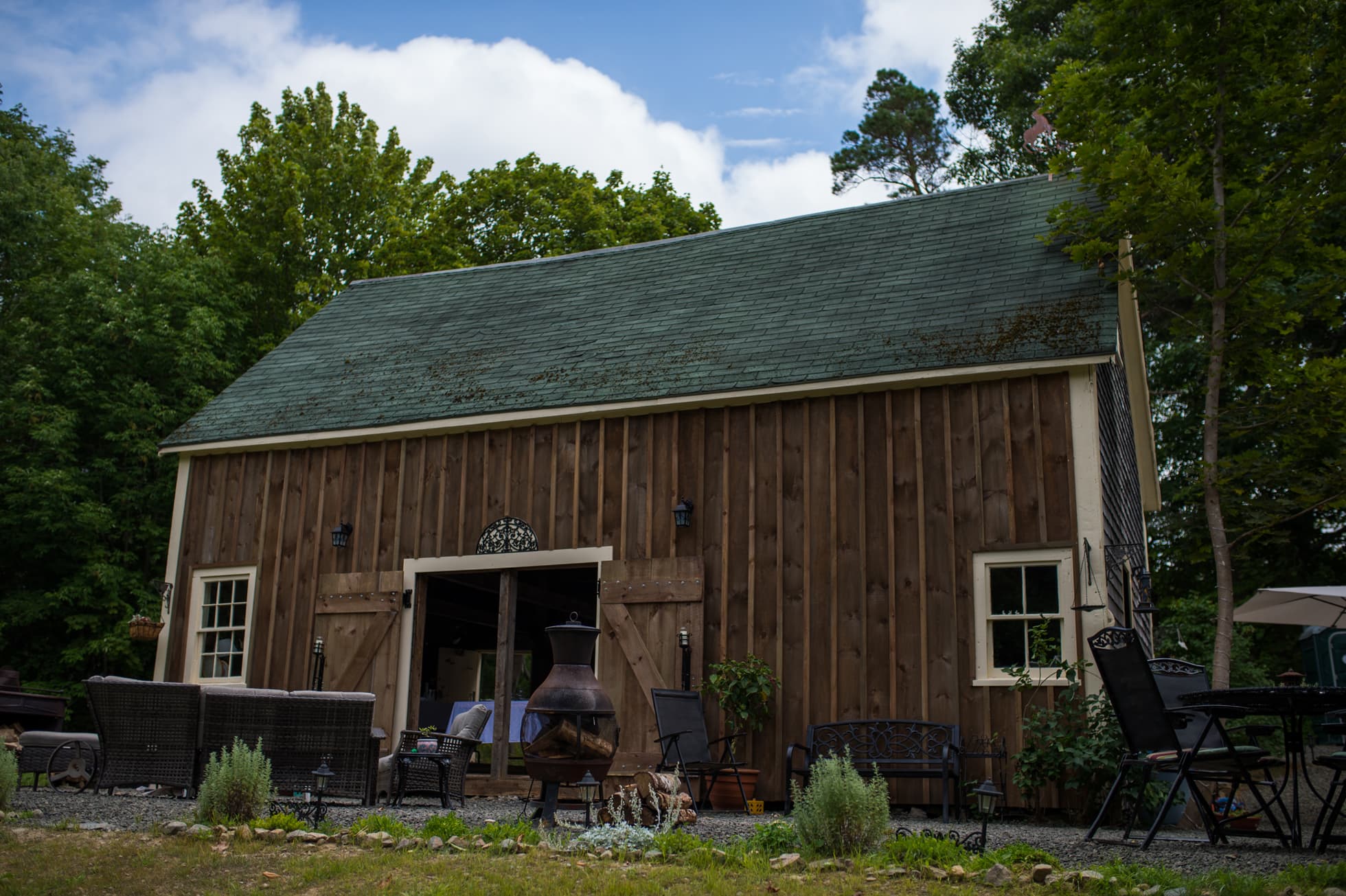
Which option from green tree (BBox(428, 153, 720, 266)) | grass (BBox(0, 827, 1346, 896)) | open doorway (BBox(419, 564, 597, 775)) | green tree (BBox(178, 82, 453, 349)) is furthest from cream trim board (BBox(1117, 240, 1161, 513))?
green tree (BBox(178, 82, 453, 349))

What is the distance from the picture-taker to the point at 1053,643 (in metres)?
8.26

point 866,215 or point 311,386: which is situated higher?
point 866,215

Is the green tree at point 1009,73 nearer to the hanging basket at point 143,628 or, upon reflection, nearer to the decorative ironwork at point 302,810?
the hanging basket at point 143,628

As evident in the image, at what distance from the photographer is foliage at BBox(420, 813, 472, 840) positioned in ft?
18.1

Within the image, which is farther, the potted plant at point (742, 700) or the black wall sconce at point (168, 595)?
the black wall sconce at point (168, 595)

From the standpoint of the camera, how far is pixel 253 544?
11328 mm

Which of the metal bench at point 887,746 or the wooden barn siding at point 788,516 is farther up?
the wooden barn siding at point 788,516

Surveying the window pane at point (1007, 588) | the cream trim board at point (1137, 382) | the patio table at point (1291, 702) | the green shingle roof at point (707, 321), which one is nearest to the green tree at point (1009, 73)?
the cream trim board at point (1137, 382)

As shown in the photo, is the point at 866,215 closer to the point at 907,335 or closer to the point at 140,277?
the point at 907,335

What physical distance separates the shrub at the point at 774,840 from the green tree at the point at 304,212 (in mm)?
17344

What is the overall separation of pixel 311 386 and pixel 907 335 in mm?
6233

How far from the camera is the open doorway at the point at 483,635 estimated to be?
1314 cm

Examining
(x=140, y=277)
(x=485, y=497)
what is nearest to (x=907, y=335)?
(x=485, y=497)

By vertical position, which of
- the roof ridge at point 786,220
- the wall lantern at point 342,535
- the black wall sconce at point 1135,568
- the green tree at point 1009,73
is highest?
the green tree at point 1009,73
